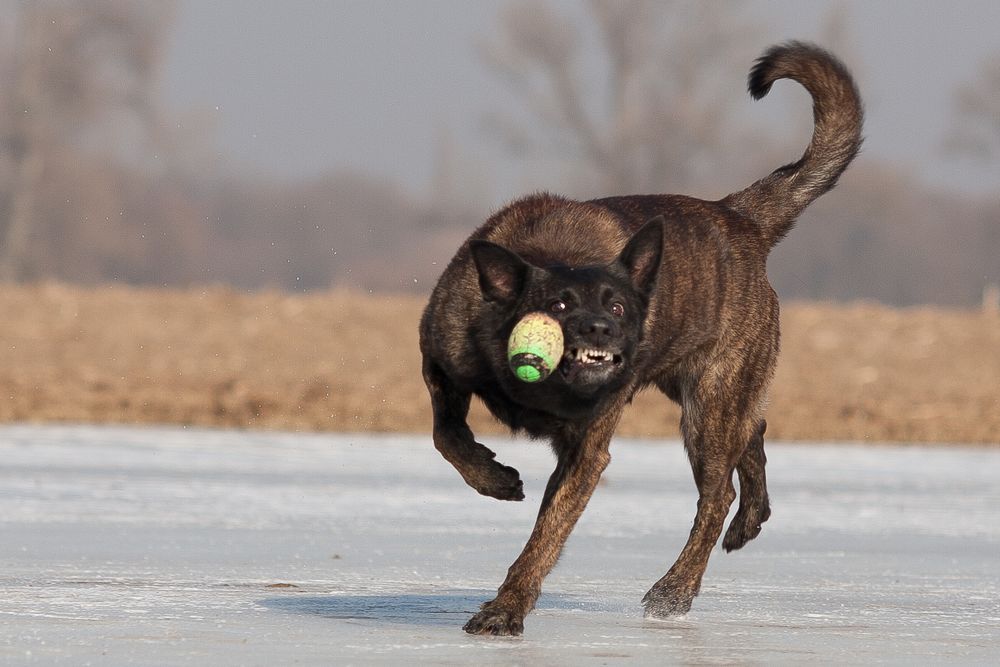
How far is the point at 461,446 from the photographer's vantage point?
579 cm

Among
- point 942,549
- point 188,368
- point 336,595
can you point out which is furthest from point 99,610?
point 188,368

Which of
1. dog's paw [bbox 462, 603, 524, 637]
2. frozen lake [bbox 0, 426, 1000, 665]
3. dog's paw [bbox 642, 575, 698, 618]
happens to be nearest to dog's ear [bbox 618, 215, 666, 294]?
dog's paw [bbox 642, 575, 698, 618]

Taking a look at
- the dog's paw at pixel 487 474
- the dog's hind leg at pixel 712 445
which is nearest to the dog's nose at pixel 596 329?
the dog's paw at pixel 487 474

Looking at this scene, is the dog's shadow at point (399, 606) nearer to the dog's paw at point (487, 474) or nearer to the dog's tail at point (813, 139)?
the dog's paw at point (487, 474)

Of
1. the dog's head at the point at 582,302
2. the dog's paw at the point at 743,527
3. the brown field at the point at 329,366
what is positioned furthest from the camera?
the brown field at the point at 329,366

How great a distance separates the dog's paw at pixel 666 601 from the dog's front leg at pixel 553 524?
363mm

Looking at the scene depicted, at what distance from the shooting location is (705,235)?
669 centimetres

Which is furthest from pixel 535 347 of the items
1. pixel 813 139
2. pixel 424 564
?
pixel 813 139

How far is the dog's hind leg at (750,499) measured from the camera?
23.0 feet

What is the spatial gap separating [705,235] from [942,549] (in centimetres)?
204

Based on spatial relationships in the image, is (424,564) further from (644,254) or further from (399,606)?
(644,254)

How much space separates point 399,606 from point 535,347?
1.01m

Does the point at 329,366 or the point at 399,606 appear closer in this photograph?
the point at 399,606

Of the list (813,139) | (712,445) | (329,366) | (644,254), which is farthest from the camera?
(329,366)
